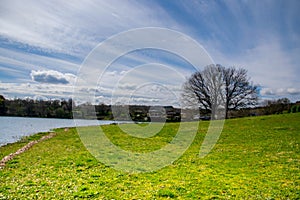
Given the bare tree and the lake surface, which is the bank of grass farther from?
the bare tree

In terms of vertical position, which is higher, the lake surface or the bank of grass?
the bank of grass

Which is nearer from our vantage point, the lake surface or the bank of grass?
the bank of grass

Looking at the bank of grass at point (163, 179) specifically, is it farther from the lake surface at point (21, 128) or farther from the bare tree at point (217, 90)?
the bare tree at point (217, 90)

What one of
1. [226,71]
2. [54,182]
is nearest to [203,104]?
[226,71]

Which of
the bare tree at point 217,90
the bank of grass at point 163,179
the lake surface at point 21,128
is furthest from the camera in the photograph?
the bare tree at point 217,90

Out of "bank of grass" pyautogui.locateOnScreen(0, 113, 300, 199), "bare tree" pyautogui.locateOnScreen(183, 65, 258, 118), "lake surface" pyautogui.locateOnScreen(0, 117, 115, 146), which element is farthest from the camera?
"bare tree" pyautogui.locateOnScreen(183, 65, 258, 118)

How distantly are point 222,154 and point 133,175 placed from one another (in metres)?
8.04

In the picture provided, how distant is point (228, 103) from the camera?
6400cm

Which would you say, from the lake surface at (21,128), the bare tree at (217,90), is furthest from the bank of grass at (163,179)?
the bare tree at (217,90)

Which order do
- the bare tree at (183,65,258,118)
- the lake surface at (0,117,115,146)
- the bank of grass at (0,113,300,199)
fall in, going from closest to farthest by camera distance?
the bank of grass at (0,113,300,199)
the lake surface at (0,117,115,146)
the bare tree at (183,65,258,118)

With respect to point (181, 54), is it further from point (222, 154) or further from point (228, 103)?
point (228, 103)

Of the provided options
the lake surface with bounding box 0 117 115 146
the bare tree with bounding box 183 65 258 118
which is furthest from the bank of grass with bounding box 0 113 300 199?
the bare tree with bounding box 183 65 258 118

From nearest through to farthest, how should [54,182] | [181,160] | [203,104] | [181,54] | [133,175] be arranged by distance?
[54,182] → [133,175] → [181,160] → [181,54] → [203,104]

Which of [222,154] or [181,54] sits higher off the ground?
[181,54]
